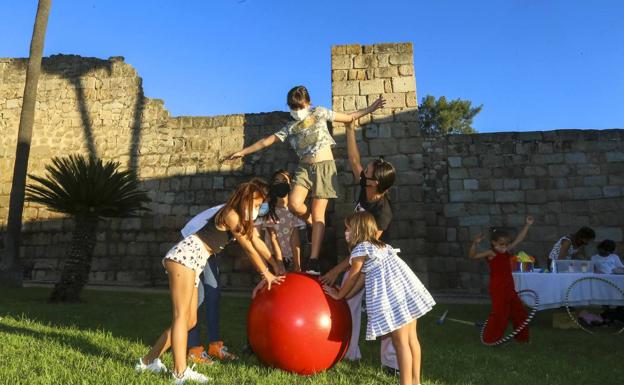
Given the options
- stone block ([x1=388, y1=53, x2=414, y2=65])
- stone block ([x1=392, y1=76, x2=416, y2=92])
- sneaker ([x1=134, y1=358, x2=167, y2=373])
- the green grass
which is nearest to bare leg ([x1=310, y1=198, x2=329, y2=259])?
the green grass

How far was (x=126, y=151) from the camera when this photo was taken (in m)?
12.0

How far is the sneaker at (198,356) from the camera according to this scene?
397cm

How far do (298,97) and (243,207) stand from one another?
2.12 meters

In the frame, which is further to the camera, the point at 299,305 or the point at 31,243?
the point at 31,243

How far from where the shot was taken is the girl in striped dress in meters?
3.40

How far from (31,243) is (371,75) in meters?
9.38

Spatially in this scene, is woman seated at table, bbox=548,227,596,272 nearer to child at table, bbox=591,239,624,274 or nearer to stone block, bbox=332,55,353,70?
child at table, bbox=591,239,624,274

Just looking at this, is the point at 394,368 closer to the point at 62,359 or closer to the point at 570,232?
the point at 62,359

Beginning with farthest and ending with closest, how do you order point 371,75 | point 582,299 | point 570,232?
1. point 570,232
2. point 371,75
3. point 582,299

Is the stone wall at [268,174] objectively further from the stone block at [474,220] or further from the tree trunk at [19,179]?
the tree trunk at [19,179]

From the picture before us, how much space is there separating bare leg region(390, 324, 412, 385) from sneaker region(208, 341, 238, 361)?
1.54 meters

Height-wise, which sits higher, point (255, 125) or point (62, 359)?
point (255, 125)

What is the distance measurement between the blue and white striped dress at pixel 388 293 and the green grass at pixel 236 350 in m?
0.49

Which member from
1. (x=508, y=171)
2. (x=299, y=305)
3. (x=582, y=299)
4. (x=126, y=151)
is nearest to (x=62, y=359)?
(x=299, y=305)
